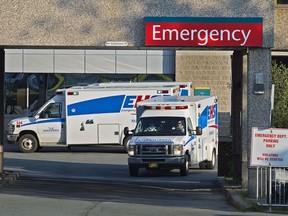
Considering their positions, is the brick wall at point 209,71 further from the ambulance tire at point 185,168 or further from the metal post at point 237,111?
the metal post at point 237,111

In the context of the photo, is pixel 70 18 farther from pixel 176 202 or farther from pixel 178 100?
pixel 178 100

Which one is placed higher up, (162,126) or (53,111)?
(53,111)

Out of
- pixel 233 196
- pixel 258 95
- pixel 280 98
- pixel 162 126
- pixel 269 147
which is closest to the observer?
pixel 269 147

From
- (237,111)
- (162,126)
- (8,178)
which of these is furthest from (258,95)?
(8,178)

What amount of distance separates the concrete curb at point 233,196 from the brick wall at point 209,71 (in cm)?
1925

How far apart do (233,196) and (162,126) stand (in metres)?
8.19

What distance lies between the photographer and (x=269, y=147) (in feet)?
50.2

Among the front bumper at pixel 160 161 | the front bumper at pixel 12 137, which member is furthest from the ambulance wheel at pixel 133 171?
the front bumper at pixel 12 137

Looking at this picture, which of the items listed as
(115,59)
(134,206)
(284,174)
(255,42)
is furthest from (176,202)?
(115,59)

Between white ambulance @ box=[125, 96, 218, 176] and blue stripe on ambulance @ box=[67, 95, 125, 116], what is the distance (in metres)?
5.49

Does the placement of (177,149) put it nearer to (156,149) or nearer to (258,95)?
(156,149)

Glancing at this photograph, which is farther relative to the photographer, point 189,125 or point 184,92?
point 184,92

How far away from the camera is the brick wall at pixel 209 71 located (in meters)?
40.1

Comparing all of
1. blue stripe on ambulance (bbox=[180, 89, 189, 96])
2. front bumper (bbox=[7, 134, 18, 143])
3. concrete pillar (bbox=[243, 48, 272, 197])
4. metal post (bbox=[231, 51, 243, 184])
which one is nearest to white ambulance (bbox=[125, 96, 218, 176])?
metal post (bbox=[231, 51, 243, 184])
